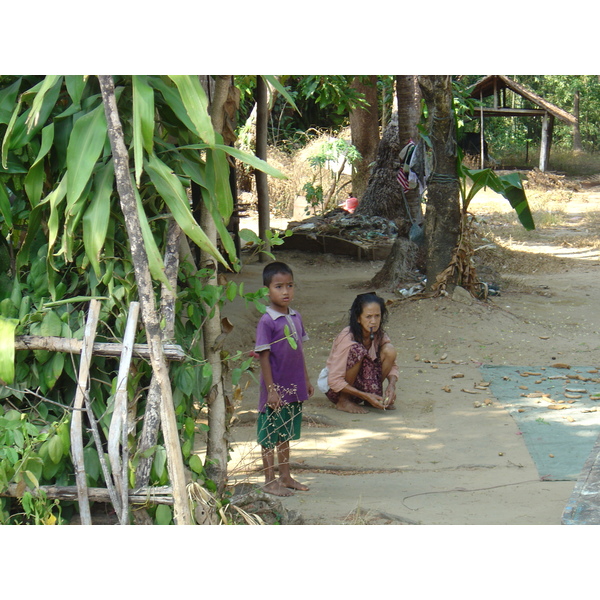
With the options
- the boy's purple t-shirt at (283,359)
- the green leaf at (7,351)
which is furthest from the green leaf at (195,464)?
the boy's purple t-shirt at (283,359)

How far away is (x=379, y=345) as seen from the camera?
550 cm

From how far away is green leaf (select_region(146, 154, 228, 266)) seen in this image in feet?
7.64

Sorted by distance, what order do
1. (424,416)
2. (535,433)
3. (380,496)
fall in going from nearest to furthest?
1. (380,496)
2. (535,433)
3. (424,416)

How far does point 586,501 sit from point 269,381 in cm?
192

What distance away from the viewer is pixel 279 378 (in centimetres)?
407

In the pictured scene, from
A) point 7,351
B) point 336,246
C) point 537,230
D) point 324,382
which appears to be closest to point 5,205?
point 7,351

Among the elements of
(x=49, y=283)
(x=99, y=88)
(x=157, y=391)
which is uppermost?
(x=99, y=88)

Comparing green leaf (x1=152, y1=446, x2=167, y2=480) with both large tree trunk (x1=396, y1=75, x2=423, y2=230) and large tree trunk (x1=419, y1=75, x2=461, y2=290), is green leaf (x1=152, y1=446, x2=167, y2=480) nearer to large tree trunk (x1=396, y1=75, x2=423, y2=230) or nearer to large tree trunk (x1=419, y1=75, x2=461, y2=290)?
large tree trunk (x1=419, y1=75, x2=461, y2=290)

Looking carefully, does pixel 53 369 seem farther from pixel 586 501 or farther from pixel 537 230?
pixel 537 230

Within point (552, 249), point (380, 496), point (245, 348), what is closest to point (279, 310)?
point (380, 496)

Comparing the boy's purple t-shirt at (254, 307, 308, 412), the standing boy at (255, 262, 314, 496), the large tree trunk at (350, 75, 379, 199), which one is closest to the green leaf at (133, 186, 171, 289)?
the standing boy at (255, 262, 314, 496)
